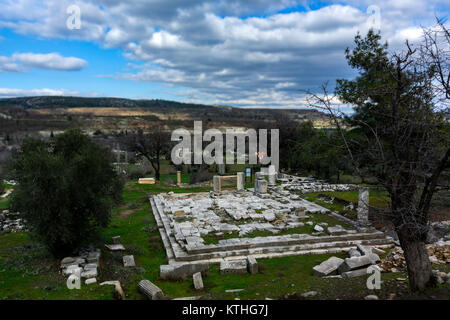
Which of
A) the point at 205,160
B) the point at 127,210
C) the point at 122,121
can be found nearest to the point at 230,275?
the point at 127,210

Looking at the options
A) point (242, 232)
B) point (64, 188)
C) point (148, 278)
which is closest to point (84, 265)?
point (148, 278)

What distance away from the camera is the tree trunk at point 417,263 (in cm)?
671

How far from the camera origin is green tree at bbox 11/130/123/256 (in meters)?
9.40

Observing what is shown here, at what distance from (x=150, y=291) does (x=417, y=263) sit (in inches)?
243

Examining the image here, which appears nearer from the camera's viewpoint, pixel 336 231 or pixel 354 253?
pixel 354 253

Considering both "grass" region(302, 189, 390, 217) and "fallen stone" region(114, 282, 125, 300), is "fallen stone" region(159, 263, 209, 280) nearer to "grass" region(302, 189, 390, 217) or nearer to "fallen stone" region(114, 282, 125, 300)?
"fallen stone" region(114, 282, 125, 300)

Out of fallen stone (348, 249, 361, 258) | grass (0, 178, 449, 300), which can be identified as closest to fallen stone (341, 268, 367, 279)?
grass (0, 178, 449, 300)

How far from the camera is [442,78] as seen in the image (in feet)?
19.4

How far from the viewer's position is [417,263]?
6.71 m

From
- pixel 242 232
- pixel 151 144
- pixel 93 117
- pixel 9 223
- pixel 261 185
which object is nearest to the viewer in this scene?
pixel 242 232

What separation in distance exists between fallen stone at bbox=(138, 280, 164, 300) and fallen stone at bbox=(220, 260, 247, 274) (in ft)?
8.52

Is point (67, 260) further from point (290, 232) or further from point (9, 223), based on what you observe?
point (9, 223)
